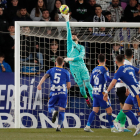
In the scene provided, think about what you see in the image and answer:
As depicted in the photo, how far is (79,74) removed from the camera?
889 cm

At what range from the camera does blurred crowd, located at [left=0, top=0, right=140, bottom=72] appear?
9.61 meters

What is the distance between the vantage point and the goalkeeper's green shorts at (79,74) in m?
8.85

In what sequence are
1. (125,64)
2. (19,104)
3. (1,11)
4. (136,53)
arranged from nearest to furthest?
(125,64) → (19,104) → (136,53) → (1,11)

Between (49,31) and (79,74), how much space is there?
1.26 metres

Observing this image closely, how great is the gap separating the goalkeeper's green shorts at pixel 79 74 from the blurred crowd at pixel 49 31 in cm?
96

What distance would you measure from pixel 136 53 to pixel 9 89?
342 centimetres

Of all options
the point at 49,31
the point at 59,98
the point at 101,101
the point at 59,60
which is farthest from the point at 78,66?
the point at 101,101

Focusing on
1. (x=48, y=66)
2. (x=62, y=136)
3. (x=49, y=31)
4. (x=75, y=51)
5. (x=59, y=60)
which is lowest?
(x=62, y=136)

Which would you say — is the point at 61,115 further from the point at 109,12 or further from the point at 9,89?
the point at 109,12

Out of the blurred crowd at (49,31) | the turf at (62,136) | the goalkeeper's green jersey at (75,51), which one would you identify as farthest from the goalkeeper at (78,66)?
the turf at (62,136)

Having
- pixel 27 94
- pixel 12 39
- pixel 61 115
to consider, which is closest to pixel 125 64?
pixel 61 115

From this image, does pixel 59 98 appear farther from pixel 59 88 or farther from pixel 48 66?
pixel 48 66

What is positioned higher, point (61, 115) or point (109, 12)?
point (109, 12)

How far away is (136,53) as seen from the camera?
9781 mm
